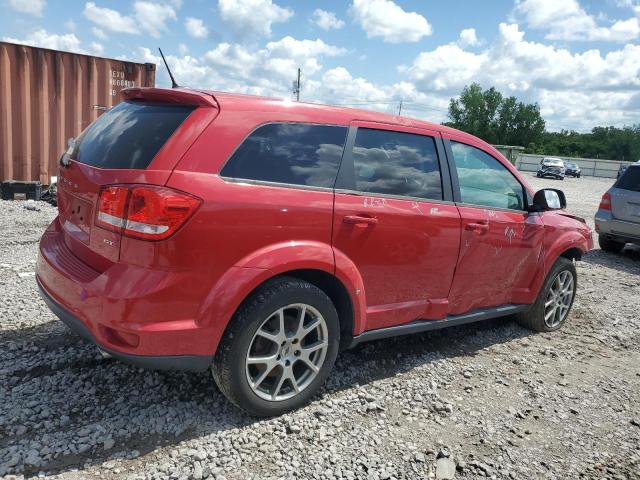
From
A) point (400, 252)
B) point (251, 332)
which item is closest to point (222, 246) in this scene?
point (251, 332)

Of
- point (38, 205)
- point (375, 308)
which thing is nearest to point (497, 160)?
point (375, 308)

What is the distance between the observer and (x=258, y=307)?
9.04 ft

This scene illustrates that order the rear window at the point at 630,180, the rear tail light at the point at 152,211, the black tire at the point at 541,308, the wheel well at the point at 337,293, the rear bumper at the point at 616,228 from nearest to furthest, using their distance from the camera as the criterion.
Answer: the rear tail light at the point at 152,211 < the wheel well at the point at 337,293 < the black tire at the point at 541,308 < the rear bumper at the point at 616,228 < the rear window at the point at 630,180

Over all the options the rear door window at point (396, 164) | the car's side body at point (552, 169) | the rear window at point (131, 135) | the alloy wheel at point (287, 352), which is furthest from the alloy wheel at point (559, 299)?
the car's side body at point (552, 169)

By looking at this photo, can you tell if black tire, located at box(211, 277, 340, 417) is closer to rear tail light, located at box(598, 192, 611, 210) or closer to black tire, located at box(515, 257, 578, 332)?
black tire, located at box(515, 257, 578, 332)

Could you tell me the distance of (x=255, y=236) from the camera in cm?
271

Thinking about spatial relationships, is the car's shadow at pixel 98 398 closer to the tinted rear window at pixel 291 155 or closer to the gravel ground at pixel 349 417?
the gravel ground at pixel 349 417

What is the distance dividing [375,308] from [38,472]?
6.66ft

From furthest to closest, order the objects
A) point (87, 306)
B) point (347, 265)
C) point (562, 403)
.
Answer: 1. point (562, 403)
2. point (347, 265)
3. point (87, 306)

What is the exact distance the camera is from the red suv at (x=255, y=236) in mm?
2535

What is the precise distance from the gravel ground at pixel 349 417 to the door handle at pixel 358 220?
114 cm

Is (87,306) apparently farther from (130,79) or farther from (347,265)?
(130,79)

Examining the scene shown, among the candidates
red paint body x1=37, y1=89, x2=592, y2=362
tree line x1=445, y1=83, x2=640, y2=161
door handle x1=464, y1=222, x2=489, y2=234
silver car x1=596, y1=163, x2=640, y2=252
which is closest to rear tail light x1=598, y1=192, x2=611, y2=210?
silver car x1=596, y1=163, x2=640, y2=252

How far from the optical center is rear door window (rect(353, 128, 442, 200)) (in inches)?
130
